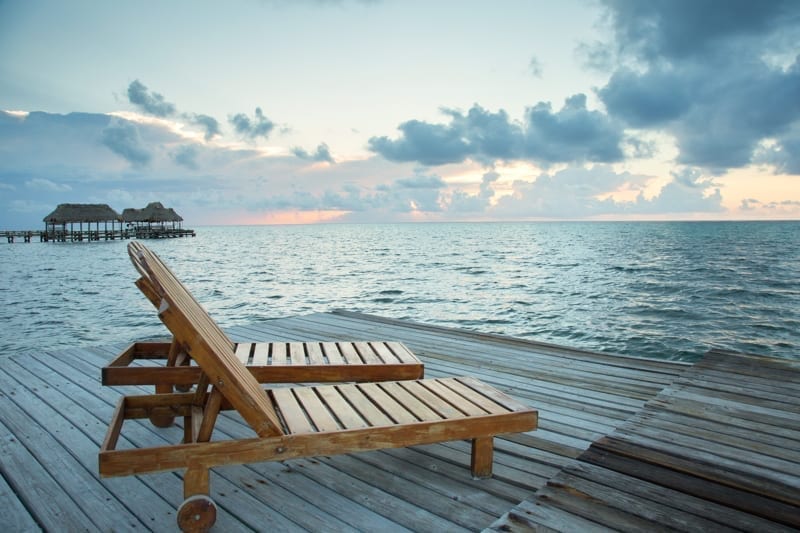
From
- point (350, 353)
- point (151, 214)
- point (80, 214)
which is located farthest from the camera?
point (151, 214)

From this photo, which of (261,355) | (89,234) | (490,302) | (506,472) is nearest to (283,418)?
(506,472)

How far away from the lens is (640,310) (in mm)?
17734

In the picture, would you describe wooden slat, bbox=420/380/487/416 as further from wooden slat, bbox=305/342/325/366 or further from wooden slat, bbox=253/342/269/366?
wooden slat, bbox=253/342/269/366

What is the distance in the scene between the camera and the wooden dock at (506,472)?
7.38 ft

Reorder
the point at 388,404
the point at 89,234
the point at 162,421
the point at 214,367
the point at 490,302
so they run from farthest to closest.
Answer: the point at 89,234, the point at 490,302, the point at 162,421, the point at 388,404, the point at 214,367

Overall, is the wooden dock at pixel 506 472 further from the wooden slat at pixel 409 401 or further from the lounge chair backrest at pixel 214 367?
the lounge chair backrest at pixel 214 367

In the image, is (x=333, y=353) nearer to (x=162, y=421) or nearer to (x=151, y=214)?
(x=162, y=421)

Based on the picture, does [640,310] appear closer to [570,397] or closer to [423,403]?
[570,397]

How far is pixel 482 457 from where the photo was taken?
2.64 meters

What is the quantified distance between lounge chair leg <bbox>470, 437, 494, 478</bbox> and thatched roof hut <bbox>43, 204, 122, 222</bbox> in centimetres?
7525

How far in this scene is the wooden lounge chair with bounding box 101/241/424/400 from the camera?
3.03m

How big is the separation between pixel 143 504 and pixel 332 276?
2796cm

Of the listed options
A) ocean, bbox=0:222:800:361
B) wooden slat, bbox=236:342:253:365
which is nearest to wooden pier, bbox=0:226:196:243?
ocean, bbox=0:222:800:361

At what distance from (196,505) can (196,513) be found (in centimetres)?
3
